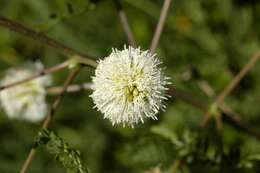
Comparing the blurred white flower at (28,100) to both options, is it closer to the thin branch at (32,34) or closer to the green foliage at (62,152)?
the thin branch at (32,34)

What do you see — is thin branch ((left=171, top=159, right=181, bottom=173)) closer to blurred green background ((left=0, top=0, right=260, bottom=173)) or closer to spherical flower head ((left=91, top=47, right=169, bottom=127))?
blurred green background ((left=0, top=0, right=260, bottom=173))

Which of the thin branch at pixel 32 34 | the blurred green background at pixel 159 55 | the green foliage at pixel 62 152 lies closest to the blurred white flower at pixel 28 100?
the blurred green background at pixel 159 55

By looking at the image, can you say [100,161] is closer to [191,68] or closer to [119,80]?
[191,68]

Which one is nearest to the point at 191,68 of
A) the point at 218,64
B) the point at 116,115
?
the point at 218,64

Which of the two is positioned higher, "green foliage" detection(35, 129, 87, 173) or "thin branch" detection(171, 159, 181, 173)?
"thin branch" detection(171, 159, 181, 173)

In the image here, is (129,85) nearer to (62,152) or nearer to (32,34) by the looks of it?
(62,152)

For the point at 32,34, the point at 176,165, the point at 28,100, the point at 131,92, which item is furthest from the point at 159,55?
the point at 131,92

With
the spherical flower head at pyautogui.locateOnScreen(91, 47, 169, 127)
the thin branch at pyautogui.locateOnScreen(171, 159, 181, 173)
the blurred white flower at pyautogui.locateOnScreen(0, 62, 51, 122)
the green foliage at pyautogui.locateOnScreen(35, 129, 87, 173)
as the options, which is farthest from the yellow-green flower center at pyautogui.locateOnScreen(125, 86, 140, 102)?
the blurred white flower at pyautogui.locateOnScreen(0, 62, 51, 122)
